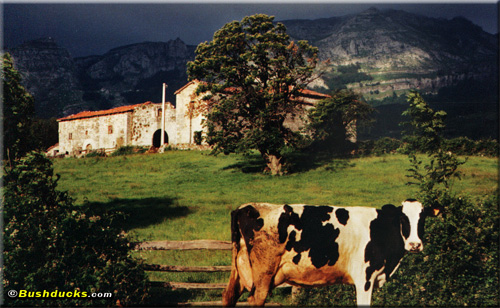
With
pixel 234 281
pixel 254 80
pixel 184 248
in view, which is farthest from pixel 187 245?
pixel 254 80

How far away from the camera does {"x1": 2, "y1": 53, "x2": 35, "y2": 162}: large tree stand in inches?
322

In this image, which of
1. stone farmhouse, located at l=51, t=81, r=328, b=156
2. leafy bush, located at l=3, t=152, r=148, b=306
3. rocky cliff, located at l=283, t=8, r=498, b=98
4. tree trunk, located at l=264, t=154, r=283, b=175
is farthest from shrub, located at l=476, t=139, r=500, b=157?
rocky cliff, located at l=283, t=8, r=498, b=98

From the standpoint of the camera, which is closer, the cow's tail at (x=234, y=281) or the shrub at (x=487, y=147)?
the cow's tail at (x=234, y=281)

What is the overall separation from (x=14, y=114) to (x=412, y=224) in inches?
352

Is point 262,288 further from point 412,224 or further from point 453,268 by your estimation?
point 453,268

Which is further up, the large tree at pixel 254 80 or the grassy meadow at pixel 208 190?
the large tree at pixel 254 80

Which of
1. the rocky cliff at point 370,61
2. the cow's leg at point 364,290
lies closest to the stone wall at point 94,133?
the cow's leg at point 364,290

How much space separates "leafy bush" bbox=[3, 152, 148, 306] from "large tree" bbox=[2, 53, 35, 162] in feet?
6.55

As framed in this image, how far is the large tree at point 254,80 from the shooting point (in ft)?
60.8

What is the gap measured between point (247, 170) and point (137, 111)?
23.9 metres

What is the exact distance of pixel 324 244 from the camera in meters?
5.40

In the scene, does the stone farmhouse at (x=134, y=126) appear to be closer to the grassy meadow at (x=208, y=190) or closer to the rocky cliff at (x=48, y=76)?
the rocky cliff at (x=48, y=76)

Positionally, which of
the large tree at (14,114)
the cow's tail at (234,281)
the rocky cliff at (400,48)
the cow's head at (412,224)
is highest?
the rocky cliff at (400,48)

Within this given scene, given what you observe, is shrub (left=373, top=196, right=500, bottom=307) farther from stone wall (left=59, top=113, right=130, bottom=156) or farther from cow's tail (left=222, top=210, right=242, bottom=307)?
stone wall (left=59, top=113, right=130, bottom=156)
